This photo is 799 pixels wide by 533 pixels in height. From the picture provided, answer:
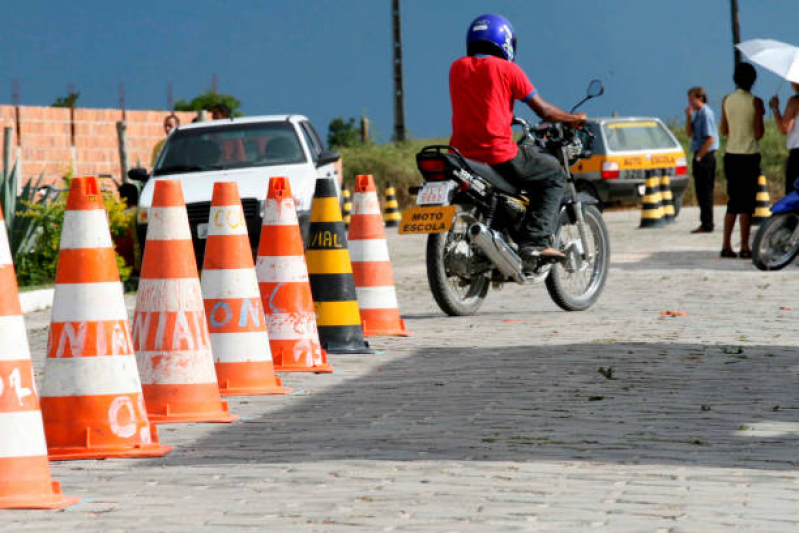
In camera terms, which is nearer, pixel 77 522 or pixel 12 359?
pixel 77 522

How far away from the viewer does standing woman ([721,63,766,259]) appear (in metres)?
15.7

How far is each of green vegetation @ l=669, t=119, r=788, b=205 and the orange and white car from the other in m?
7.83

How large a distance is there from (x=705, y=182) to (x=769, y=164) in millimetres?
15935

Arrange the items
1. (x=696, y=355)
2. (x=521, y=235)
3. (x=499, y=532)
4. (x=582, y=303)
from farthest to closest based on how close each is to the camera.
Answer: (x=582, y=303)
(x=521, y=235)
(x=696, y=355)
(x=499, y=532)

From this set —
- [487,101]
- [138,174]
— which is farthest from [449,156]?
[138,174]

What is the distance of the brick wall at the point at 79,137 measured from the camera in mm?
26734

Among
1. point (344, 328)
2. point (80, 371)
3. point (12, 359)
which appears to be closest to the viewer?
point (12, 359)

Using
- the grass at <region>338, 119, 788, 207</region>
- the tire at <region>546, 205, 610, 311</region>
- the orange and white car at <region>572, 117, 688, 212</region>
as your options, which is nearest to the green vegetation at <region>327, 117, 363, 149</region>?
the grass at <region>338, 119, 788, 207</region>

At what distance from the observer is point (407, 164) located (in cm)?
4066

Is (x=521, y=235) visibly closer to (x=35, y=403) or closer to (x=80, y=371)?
(x=80, y=371)

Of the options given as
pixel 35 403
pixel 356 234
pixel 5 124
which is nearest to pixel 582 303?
pixel 356 234

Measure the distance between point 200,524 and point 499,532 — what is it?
86 cm

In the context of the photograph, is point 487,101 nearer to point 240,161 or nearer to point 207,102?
point 240,161

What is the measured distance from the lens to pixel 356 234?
9758 mm
